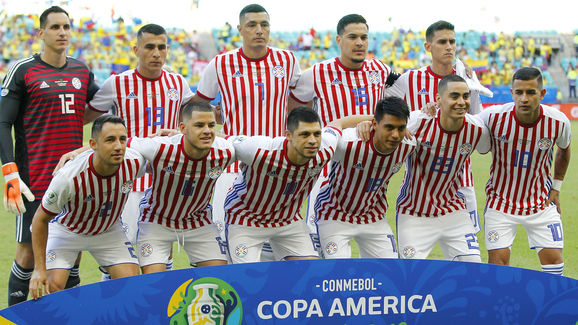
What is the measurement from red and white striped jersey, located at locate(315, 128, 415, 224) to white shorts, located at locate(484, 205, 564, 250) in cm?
87

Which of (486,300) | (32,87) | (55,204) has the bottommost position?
(486,300)

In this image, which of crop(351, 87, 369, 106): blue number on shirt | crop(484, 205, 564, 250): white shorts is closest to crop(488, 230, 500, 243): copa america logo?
crop(484, 205, 564, 250): white shorts

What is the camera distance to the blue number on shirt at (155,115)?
5695 millimetres

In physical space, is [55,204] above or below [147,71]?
below

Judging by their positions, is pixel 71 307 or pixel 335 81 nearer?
pixel 71 307

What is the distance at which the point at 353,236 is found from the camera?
17.8 ft

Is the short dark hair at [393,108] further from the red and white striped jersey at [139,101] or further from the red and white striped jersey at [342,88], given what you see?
the red and white striped jersey at [139,101]

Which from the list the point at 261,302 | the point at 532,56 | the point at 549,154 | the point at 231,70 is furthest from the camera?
the point at 532,56

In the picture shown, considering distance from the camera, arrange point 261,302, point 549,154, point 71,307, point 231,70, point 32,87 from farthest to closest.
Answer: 1. point 231,70
2. point 549,154
3. point 32,87
4. point 261,302
5. point 71,307

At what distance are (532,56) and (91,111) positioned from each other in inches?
1189

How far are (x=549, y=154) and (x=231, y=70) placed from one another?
2623 millimetres

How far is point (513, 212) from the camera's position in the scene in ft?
18.1

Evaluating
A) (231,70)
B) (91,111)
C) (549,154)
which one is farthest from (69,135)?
(549,154)

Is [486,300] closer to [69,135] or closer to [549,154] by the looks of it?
[549,154]
